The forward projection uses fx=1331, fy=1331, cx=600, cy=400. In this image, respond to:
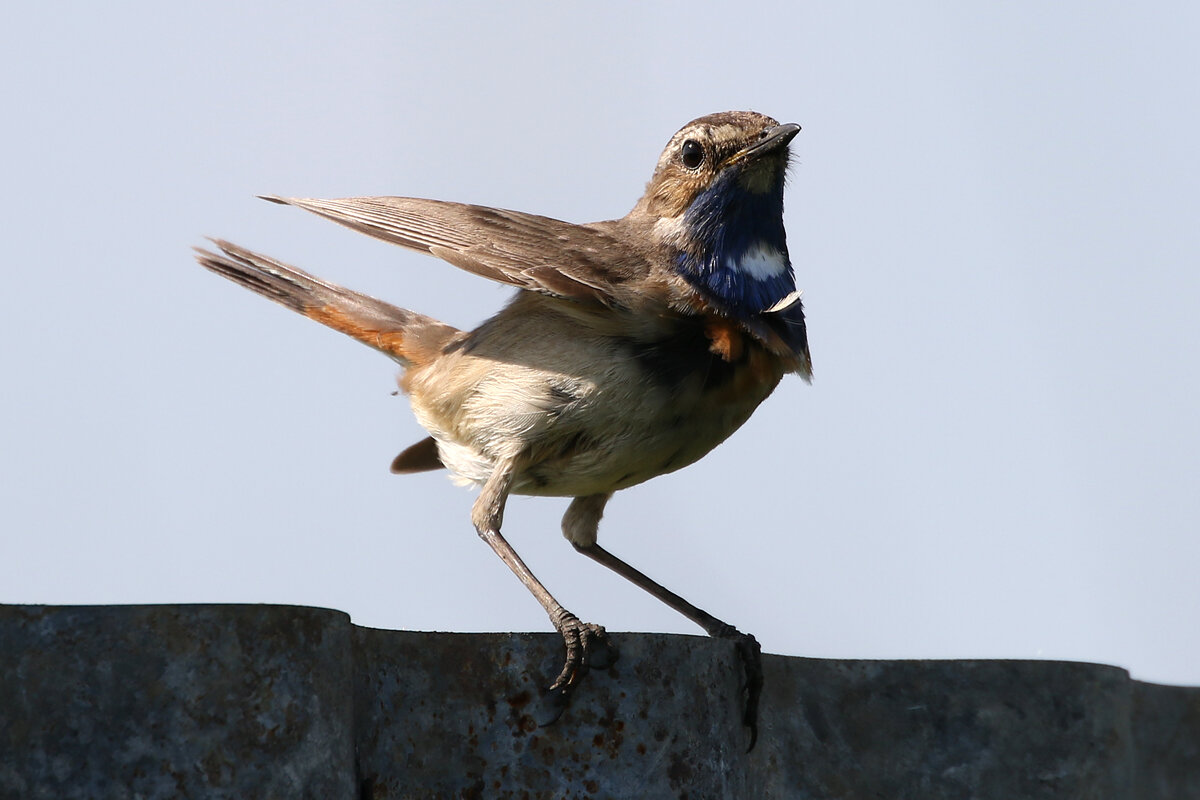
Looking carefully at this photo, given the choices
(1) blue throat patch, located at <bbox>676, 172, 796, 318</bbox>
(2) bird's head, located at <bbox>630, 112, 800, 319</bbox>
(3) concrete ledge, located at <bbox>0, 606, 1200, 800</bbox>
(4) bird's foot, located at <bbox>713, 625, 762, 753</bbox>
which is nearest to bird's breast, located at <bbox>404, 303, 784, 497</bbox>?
(1) blue throat patch, located at <bbox>676, 172, 796, 318</bbox>

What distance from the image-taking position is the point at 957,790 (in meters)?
3.05

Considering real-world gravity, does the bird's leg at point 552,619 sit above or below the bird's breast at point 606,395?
below

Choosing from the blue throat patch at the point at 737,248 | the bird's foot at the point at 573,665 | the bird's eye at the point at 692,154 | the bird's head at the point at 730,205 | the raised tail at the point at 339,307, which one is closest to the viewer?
the bird's foot at the point at 573,665

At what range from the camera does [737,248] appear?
525 cm

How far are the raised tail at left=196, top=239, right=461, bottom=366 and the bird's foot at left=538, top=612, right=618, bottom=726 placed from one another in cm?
319

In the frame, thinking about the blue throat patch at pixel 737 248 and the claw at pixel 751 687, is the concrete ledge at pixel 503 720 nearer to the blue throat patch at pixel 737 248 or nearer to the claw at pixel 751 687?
the claw at pixel 751 687

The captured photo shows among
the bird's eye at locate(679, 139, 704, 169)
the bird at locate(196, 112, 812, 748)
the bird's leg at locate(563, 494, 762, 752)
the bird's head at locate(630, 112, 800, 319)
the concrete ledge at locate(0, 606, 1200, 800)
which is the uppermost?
the bird's eye at locate(679, 139, 704, 169)

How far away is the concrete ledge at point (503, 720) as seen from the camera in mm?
2119

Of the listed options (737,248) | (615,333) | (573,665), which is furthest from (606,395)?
(573,665)

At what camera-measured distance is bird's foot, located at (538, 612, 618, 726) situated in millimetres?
2648

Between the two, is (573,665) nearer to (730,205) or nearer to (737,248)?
(737,248)

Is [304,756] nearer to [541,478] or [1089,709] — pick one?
[1089,709]

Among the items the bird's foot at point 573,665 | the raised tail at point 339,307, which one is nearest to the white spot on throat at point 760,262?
the raised tail at point 339,307

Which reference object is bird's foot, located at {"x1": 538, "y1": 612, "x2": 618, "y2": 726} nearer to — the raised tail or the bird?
the bird
